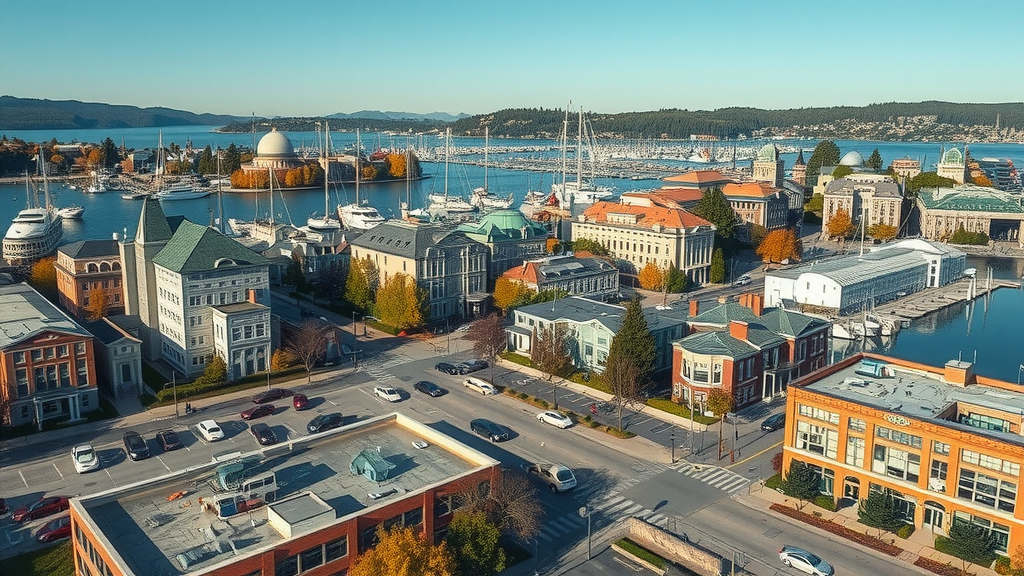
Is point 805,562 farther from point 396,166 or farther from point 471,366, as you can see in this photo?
point 396,166

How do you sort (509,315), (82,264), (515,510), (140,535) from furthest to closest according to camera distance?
(509,315) → (82,264) → (515,510) → (140,535)

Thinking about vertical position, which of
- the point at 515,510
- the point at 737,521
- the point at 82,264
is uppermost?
the point at 82,264

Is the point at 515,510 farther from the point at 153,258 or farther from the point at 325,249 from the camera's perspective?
the point at 325,249

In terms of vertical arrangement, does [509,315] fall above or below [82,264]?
below

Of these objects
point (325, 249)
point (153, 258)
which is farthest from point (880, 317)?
point (153, 258)

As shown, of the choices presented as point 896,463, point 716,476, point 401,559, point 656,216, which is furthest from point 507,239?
point 401,559

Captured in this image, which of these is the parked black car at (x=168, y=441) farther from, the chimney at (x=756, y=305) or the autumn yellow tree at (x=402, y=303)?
the chimney at (x=756, y=305)
